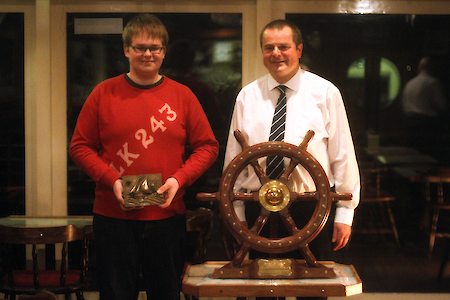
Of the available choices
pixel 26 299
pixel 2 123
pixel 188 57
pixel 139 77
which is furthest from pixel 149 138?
pixel 2 123

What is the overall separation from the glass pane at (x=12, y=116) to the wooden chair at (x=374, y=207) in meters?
2.11

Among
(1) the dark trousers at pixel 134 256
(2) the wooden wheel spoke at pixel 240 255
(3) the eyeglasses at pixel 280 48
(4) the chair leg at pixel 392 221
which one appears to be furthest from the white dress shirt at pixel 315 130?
(4) the chair leg at pixel 392 221

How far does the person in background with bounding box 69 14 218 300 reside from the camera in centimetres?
181

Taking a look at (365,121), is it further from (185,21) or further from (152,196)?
(152,196)

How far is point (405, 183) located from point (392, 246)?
0.41m

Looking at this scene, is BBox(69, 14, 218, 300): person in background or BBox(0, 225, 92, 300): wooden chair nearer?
BBox(69, 14, 218, 300): person in background

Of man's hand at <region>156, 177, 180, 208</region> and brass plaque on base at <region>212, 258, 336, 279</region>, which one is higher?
man's hand at <region>156, 177, 180, 208</region>

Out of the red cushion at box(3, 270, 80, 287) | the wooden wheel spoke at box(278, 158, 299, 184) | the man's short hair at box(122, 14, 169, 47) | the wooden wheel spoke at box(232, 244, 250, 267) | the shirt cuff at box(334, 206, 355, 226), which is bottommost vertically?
the red cushion at box(3, 270, 80, 287)

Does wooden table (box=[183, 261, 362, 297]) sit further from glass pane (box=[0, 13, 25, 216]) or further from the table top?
glass pane (box=[0, 13, 25, 216])

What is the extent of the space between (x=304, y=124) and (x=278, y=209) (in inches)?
15.0

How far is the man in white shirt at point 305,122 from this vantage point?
190cm

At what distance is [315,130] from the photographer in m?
1.90

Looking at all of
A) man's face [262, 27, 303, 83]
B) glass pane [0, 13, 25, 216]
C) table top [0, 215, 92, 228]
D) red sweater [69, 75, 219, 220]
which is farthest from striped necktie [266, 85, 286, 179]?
glass pane [0, 13, 25, 216]

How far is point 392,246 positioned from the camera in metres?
2.96
